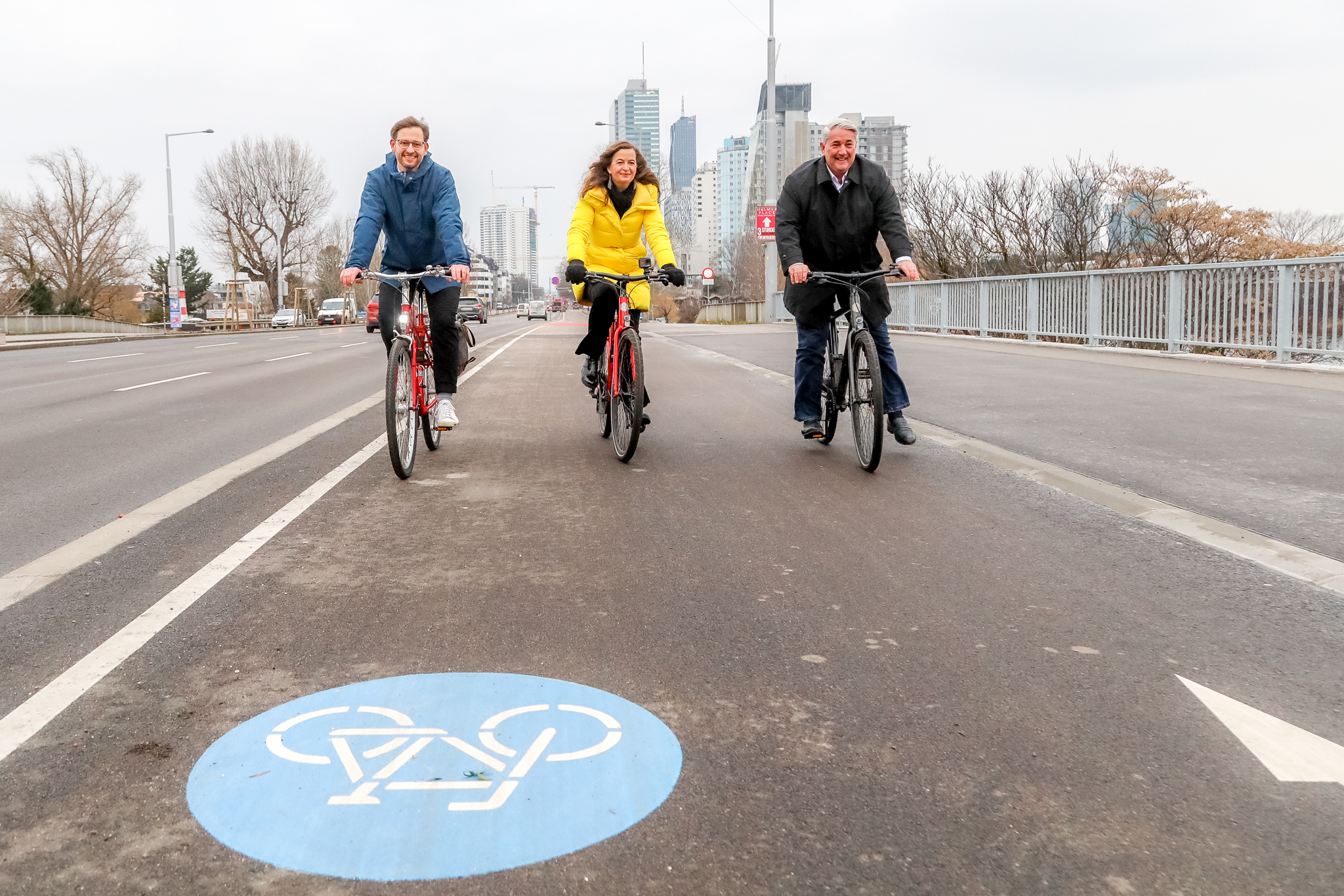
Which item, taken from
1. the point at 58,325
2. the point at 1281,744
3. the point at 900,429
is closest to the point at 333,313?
the point at 58,325

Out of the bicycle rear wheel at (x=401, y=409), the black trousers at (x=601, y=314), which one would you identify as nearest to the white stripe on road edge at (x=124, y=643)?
the bicycle rear wheel at (x=401, y=409)

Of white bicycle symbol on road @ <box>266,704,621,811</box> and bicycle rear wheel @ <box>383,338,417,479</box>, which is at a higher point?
bicycle rear wheel @ <box>383,338,417,479</box>

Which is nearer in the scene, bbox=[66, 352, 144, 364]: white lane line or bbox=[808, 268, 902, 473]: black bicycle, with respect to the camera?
bbox=[808, 268, 902, 473]: black bicycle

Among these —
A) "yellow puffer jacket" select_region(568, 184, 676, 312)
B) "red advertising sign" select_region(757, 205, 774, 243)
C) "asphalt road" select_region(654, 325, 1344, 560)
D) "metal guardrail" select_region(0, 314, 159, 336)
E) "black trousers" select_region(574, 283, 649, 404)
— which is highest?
"red advertising sign" select_region(757, 205, 774, 243)

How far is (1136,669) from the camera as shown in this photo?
3102 mm

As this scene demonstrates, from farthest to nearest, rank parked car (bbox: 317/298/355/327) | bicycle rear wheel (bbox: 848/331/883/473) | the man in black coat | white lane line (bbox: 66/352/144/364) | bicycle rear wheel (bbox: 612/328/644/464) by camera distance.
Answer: parked car (bbox: 317/298/355/327) < white lane line (bbox: 66/352/144/364) < the man in black coat < bicycle rear wheel (bbox: 612/328/644/464) < bicycle rear wheel (bbox: 848/331/883/473)

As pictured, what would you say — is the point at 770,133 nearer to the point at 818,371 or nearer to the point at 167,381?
the point at 167,381

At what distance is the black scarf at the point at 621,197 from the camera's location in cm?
710

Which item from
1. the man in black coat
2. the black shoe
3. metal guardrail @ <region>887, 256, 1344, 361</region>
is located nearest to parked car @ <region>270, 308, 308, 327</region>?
metal guardrail @ <region>887, 256, 1344, 361</region>

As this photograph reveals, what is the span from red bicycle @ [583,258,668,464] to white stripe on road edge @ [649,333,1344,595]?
2.08 metres

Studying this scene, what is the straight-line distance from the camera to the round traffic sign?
2127mm

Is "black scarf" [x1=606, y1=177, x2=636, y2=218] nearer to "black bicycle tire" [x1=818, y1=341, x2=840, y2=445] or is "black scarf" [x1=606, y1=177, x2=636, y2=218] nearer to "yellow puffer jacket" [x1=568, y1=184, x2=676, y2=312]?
"yellow puffer jacket" [x1=568, y1=184, x2=676, y2=312]

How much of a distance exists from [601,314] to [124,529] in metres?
3.10

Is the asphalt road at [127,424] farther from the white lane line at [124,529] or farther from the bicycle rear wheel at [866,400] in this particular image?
the bicycle rear wheel at [866,400]
